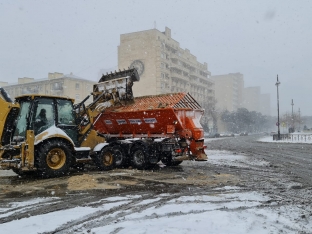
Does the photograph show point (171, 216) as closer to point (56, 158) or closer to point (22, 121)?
point (56, 158)

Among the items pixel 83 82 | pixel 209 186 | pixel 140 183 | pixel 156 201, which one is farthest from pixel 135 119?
pixel 83 82

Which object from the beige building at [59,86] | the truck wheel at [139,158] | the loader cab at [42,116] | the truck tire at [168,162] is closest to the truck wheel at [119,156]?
the truck wheel at [139,158]

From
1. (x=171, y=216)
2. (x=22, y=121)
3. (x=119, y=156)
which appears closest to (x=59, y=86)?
(x=119, y=156)

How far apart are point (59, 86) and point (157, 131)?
5530 cm

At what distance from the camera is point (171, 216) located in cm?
529

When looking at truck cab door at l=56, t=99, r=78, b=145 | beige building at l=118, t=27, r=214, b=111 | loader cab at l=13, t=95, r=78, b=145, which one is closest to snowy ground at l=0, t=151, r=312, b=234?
loader cab at l=13, t=95, r=78, b=145

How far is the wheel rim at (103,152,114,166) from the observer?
37.7ft

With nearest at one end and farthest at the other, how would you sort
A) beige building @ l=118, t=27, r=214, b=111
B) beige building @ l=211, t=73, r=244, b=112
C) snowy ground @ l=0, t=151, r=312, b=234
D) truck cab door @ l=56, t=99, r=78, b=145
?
snowy ground @ l=0, t=151, r=312, b=234 → truck cab door @ l=56, t=99, r=78, b=145 → beige building @ l=118, t=27, r=214, b=111 → beige building @ l=211, t=73, r=244, b=112

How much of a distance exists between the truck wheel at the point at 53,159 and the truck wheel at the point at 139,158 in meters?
2.78

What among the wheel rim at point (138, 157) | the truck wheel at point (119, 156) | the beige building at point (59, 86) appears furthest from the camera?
the beige building at point (59, 86)

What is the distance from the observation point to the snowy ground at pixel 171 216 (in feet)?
15.3

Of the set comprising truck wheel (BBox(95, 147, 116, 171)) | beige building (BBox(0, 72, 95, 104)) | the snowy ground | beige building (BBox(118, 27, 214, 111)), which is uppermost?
beige building (BBox(118, 27, 214, 111))

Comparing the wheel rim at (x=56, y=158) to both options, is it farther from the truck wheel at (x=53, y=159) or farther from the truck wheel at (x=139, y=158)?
the truck wheel at (x=139, y=158)

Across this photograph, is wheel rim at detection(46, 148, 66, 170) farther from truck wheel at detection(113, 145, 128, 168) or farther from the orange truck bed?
the orange truck bed
